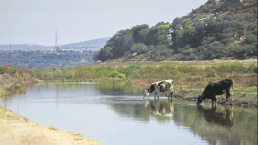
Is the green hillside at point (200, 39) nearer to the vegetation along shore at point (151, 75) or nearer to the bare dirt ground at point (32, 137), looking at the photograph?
the vegetation along shore at point (151, 75)

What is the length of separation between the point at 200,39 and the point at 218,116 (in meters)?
90.7

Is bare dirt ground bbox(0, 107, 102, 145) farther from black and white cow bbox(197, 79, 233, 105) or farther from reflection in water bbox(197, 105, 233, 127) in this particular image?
black and white cow bbox(197, 79, 233, 105)

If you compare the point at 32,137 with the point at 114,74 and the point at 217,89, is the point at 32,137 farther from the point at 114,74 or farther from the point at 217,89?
the point at 114,74

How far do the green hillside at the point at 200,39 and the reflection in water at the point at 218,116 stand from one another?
30180 millimetres

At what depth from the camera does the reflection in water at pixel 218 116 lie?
1722 centimetres

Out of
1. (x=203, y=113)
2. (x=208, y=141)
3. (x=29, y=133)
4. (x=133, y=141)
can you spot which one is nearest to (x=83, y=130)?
(x=133, y=141)

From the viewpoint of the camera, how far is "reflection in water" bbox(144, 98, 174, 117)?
20589mm

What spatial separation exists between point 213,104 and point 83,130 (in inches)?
373

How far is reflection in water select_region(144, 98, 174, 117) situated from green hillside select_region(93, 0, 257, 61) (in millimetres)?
27418

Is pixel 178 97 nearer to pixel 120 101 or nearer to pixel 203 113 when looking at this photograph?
pixel 120 101

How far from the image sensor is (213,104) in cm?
2272

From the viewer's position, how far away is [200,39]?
Answer: 10744 cm

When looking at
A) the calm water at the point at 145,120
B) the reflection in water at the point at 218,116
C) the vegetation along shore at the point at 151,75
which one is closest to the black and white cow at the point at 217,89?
the calm water at the point at 145,120

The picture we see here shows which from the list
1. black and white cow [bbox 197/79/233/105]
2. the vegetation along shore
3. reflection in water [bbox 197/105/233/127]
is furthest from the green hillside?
reflection in water [bbox 197/105/233/127]
